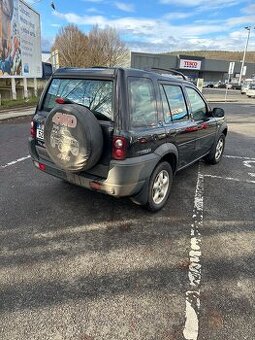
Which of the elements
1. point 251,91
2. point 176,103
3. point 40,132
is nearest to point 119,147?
point 40,132

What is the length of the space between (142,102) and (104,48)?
3643 cm

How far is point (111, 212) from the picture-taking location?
13.0ft

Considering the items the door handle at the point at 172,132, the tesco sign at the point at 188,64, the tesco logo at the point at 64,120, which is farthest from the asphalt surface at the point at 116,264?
the tesco sign at the point at 188,64

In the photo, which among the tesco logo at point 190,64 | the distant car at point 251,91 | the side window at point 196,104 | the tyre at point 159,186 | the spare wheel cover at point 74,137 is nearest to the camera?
the spare wheel cover at point 74,137

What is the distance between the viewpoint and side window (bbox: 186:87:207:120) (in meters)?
4.77

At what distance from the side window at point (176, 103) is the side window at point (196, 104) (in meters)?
0.35

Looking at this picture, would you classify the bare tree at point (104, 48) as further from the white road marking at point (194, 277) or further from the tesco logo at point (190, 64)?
the white road marking at point (194, 277)

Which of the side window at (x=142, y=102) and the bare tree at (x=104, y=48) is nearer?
the side window at (x=142, y=102)

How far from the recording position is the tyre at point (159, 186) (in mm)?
3746

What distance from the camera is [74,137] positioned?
10.5ft

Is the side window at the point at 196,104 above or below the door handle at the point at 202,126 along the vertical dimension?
above

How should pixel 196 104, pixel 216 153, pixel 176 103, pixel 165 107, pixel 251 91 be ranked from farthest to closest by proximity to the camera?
pixel 251 91
pixel 216 153
pixel 196 104
pixel 176 103
pixel 165 107

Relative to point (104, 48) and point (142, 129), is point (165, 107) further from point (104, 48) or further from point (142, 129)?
point (104, 48)

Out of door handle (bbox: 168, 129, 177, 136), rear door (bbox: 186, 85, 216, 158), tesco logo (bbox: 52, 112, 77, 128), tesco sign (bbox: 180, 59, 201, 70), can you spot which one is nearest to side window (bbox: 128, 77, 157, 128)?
door handle (bbox: 168, 129, 177, 136)
